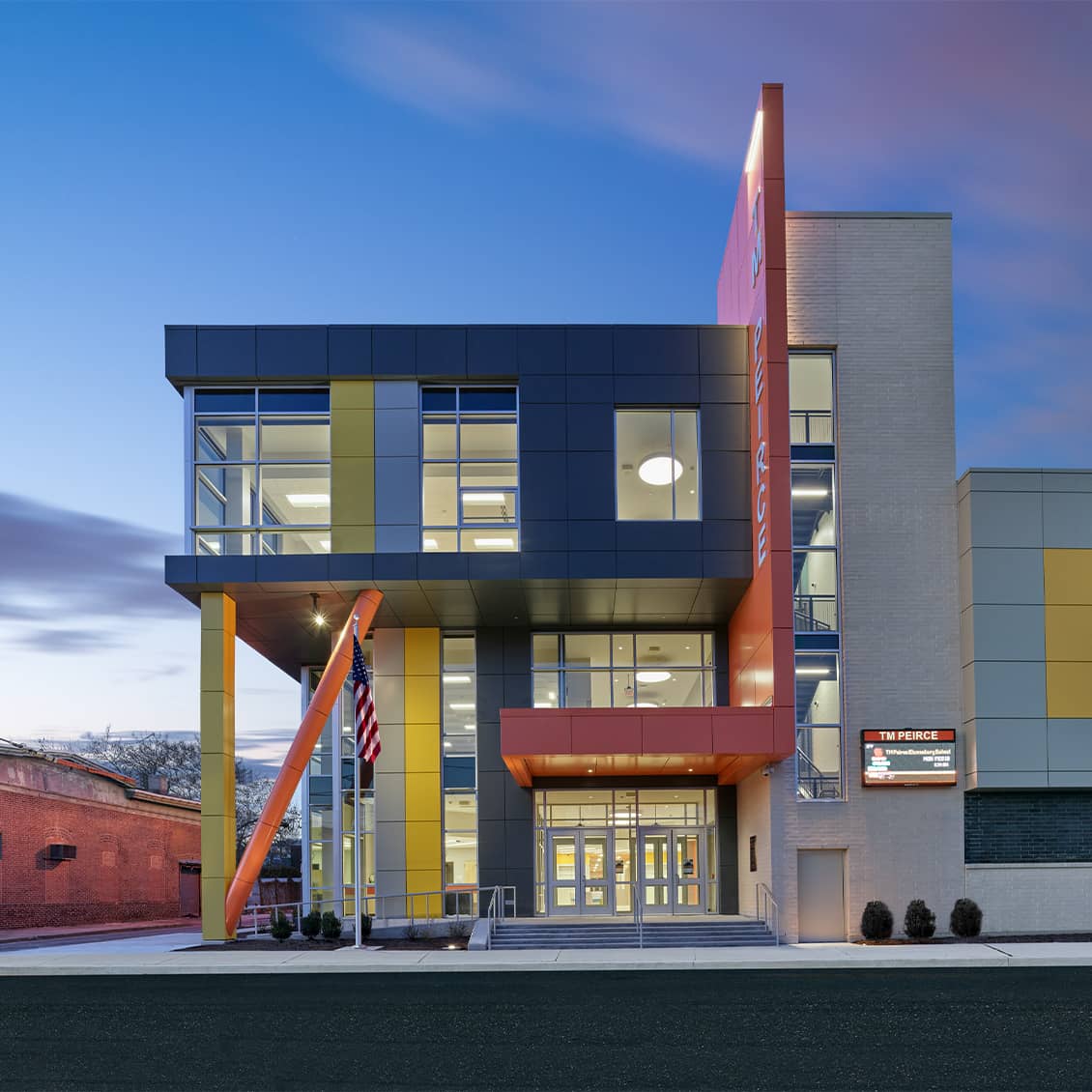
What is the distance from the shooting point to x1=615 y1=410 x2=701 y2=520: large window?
98.1 ft

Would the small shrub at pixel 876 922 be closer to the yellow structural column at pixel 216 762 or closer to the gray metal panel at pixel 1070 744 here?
the gray metal panel at pixel 1070 744

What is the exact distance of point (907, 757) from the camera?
27844mm

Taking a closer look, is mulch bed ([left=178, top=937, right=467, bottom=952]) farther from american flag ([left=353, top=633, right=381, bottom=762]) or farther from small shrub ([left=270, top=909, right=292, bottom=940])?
american flag ([left=353, top=633, right=381, bottom=762])

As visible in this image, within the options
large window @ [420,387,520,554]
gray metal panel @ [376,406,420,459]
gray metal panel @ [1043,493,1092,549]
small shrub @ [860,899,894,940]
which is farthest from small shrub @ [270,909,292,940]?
gray metal panel @ [1043,493,1092,549]

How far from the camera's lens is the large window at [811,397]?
96.7ft

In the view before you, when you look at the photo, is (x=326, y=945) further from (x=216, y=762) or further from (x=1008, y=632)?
(x=1008, y=632)

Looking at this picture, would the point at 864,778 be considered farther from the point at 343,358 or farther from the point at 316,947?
the point at 343,358

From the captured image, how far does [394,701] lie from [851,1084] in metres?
22.7

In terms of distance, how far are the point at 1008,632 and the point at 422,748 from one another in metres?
14.2

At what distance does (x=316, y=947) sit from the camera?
2623 centimetres

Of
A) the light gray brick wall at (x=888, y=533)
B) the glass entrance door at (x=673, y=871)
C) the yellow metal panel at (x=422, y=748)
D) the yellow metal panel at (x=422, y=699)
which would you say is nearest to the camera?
the light gray brick wall at (x=888, y=533)

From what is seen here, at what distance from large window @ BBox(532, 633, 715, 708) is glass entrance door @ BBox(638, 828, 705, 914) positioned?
10.9ft

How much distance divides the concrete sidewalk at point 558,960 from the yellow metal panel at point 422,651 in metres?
9.24

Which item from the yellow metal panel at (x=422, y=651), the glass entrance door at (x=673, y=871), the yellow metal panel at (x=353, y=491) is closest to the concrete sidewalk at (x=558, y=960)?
the glass entrance door at (x=673, y=871)
